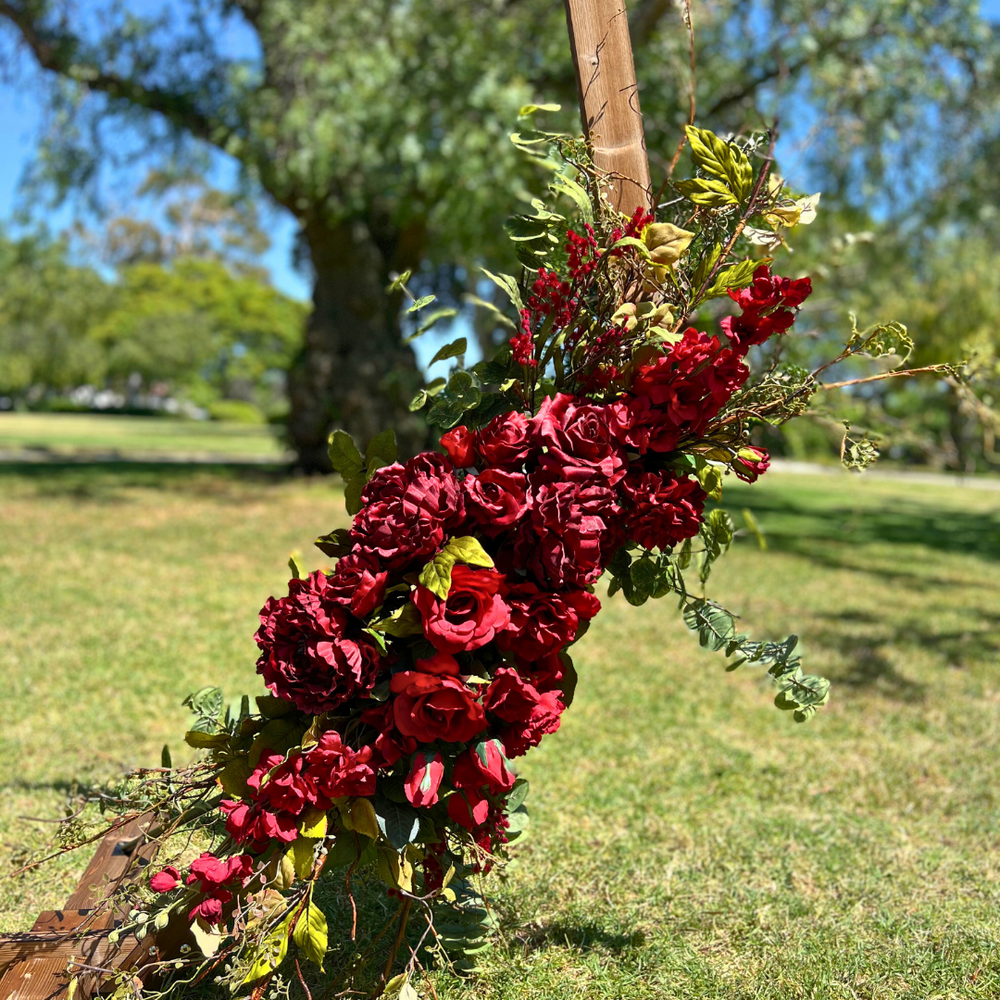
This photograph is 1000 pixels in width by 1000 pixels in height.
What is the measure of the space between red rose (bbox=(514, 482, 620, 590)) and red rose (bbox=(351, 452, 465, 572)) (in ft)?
0.46

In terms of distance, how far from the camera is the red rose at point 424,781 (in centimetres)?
171

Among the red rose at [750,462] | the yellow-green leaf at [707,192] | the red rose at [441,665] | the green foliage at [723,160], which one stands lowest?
the red rose at [441,665]

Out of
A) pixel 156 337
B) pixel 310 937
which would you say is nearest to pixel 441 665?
pixel 310 937

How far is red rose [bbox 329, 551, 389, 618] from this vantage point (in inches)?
68.1

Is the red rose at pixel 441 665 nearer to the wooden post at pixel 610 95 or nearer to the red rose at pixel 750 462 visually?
the red rose at pixel 750 462

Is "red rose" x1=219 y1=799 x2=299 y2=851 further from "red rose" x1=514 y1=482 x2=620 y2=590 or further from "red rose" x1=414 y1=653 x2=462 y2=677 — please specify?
"red rose" x1=514 y1=482 x2=620 y2=590

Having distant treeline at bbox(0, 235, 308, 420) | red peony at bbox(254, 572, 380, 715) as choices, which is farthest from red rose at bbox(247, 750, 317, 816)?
distant treeline at bbox(0, 235, 308, 420)

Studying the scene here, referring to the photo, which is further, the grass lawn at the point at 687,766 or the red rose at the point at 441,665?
the grass lawn at the point at 687,766

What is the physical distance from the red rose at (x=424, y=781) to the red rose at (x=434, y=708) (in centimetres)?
5

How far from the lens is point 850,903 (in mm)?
2791

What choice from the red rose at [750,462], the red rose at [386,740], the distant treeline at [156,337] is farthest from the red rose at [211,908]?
the distant treeline at [156,337]

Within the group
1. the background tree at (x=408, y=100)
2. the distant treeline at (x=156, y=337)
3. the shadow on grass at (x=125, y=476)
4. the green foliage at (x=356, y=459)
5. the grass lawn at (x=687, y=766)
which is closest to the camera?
the green foliage at (x=356, y=459)

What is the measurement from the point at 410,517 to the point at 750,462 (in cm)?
69

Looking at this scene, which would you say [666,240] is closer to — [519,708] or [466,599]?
[466,599]
